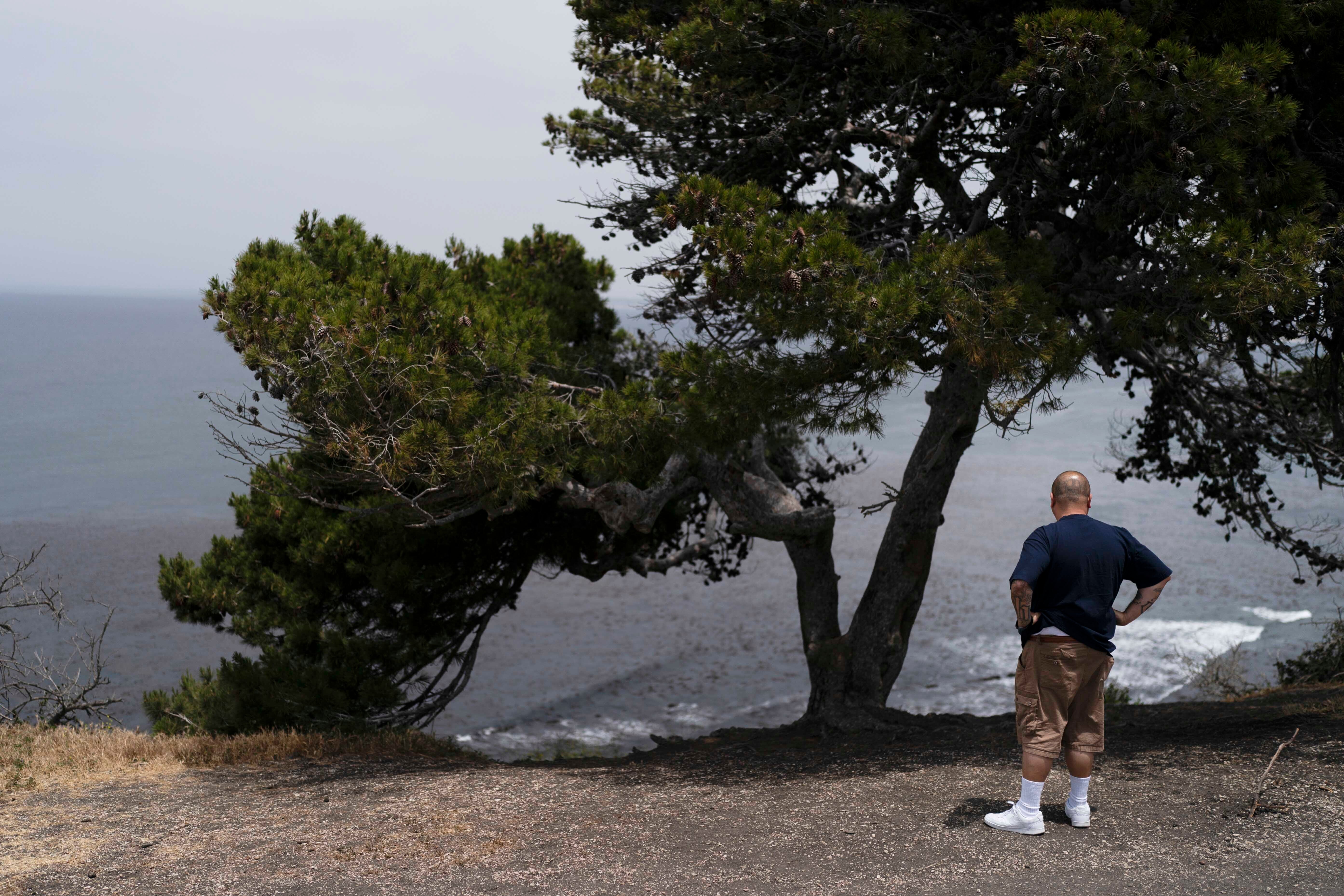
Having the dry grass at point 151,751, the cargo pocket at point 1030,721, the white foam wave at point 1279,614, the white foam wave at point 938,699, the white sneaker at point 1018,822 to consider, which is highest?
the cargo pocket at point 1030,721

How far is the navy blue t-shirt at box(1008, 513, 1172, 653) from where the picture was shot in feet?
13.6

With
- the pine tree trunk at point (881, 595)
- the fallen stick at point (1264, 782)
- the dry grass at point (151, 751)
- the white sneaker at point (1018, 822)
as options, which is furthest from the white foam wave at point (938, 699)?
the fallen stick at point (1264, 782)

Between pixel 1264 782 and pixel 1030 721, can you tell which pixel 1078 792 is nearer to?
pixel 1030 721

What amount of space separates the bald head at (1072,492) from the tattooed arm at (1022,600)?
0.48 metres

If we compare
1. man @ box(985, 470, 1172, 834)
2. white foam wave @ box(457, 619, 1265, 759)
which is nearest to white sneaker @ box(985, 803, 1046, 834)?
man @ box(985, 470, 1172, 834)

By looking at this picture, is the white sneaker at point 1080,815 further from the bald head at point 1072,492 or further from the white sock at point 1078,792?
the bald head at point 1072,492

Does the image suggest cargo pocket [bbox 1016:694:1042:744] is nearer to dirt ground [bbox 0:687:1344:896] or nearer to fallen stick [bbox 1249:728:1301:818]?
dirt ground [bbox 0:687:1344:896]

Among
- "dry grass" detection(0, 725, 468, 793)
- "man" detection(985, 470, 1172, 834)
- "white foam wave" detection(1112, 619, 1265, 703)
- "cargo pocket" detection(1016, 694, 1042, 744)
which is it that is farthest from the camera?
"white foam wave" detection(1112, 619, 1265, 703)

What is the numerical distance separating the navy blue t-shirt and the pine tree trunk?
162 inches

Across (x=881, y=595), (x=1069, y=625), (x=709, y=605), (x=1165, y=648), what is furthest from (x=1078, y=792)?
(x=709, y=605)

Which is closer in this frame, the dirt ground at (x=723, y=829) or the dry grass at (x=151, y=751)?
the dirt ground at (x=723, y=829)

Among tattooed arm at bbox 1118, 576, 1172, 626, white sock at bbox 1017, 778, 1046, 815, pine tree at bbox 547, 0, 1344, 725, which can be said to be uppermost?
pine tree at bbox 547, 0, 1344, 725

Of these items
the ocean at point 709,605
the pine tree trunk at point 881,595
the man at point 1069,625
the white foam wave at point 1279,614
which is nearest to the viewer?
the man at point 1069,625

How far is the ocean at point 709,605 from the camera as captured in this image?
59.2ft
